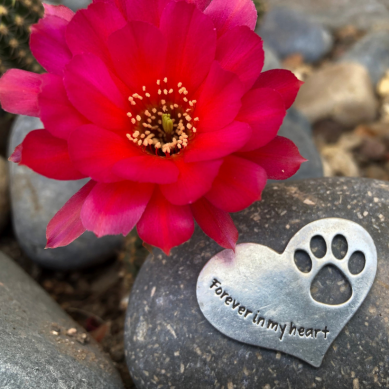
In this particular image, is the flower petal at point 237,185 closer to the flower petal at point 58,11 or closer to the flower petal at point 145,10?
the flower petal at point 145,10

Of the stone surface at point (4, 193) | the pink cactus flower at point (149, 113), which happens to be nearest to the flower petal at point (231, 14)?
the pink cactus flower at point (149, 113)

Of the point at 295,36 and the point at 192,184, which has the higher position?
the point at 192,184

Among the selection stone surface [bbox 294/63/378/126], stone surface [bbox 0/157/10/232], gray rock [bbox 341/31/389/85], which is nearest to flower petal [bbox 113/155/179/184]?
stone surface [bbox 0/157/10/232]

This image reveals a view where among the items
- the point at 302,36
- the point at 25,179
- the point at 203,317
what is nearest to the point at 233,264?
the point at 203,317

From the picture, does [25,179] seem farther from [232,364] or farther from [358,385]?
[358,385]

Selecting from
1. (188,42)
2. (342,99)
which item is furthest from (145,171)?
(342,99)

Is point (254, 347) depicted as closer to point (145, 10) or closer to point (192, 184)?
point (192, 184)
